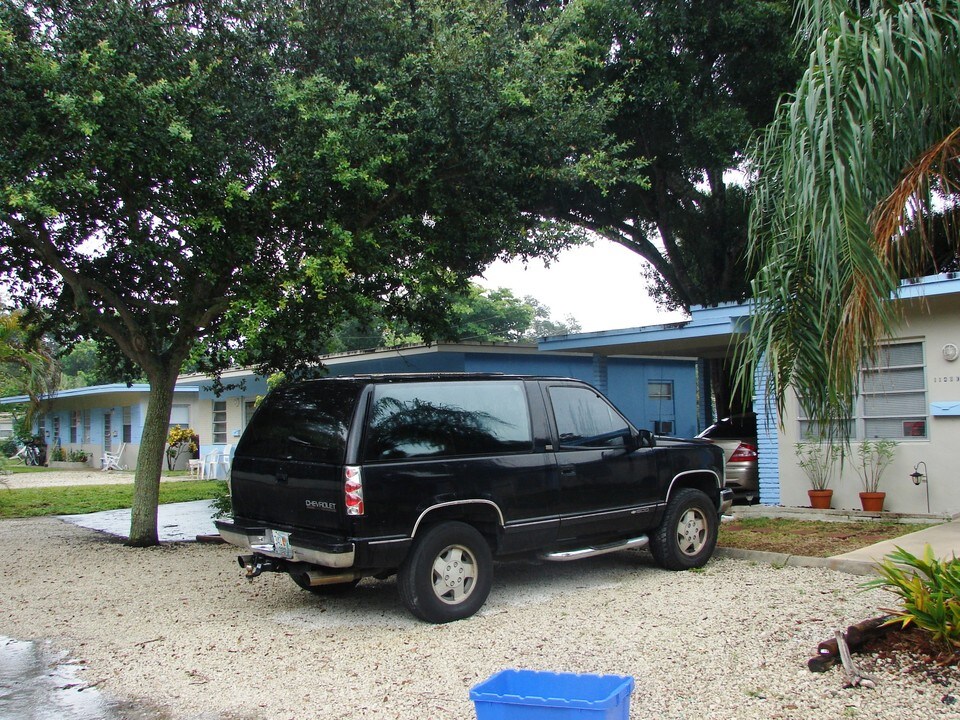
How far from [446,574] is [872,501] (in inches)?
273

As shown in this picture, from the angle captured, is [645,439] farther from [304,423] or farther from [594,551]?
[304,423]

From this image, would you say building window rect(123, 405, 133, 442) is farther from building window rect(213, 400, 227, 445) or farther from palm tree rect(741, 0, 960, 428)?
palm tree rect(741, 0, 960, 428)

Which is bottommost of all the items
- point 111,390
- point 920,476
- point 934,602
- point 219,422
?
point 934,602

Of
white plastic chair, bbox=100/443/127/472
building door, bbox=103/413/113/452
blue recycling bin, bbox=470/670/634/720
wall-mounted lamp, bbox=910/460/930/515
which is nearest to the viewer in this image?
blue recycling bin, bbox=470/670/634/720

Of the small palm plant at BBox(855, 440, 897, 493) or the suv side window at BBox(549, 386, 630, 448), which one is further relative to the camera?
the small palm plant at BBox(855, 440, 897, 493)

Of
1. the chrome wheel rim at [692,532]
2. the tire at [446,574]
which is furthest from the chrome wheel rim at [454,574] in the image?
the chrome wheel rim at [692,532]

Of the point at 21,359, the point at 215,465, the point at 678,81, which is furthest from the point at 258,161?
the point at 215,465

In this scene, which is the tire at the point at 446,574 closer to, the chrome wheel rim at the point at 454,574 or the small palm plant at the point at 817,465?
the chrome wheel rim at the point at 454,574

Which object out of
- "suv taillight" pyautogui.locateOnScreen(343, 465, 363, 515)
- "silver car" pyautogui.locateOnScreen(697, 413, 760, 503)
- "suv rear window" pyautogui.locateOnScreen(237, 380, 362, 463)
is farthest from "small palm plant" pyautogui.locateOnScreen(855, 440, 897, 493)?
"suv taillight" pyautogui.locateOnScreen(343, 465, 363, 515)

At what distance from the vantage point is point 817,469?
39.6 feet

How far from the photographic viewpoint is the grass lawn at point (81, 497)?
53.2 feet

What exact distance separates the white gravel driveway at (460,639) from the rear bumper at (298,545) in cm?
59

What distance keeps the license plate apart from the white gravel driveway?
0.60m

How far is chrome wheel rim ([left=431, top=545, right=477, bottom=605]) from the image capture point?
6.75 meters
